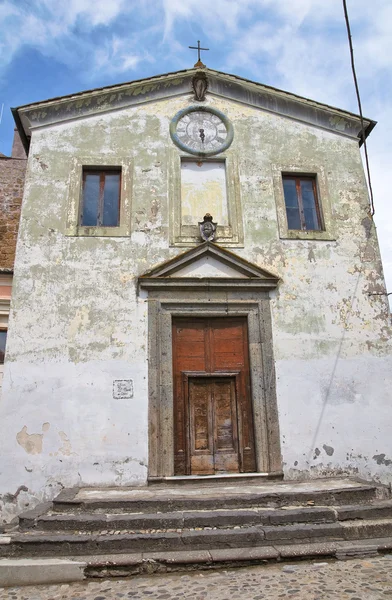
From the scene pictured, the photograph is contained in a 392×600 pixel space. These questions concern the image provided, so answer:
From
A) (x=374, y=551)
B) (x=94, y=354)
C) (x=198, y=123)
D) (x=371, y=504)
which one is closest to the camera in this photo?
(x=374, y=551)

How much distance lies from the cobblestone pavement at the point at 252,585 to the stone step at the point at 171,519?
0.66 metres

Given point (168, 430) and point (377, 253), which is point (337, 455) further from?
point (377, 253)

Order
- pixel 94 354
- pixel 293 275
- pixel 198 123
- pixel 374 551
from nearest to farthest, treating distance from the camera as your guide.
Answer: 1. pixel 374 551
2. pixel 94 354
3. pixel 293 275
4. pixel 198 123

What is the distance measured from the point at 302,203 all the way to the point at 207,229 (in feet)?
7.22

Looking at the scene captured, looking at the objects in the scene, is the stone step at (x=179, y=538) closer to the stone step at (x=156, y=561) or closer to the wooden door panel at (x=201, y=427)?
the stone step at (x=156, y=561)

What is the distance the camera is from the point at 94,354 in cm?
796

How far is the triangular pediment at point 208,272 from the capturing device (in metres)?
8.36

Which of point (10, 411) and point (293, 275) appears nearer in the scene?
point (10, 411)

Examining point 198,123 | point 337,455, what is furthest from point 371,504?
point 198,123

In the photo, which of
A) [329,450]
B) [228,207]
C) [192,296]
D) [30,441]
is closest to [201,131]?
[228,207]

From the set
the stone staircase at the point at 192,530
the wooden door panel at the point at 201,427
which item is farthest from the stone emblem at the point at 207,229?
the stone staircase at the point at 192,530

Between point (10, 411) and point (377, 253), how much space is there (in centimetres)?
741

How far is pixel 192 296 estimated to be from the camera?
332 inches

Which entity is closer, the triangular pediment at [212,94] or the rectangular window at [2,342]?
the rectangular window at [2,342]
